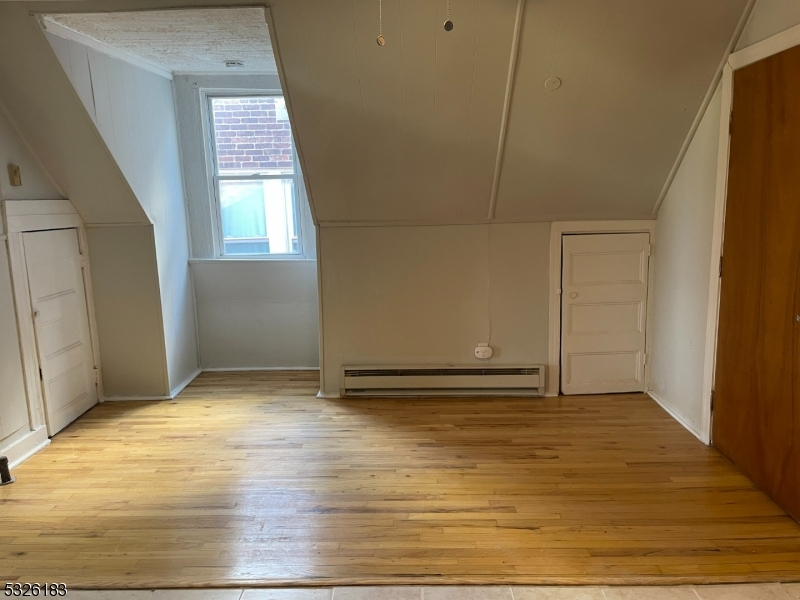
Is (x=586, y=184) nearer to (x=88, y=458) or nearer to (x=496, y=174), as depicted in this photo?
Result: (x=496, y=174)

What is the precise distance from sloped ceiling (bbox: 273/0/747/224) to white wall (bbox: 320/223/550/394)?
0.16m

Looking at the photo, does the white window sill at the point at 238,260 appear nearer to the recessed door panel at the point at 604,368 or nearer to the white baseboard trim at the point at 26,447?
the white baseboard trim at the point at 26,447

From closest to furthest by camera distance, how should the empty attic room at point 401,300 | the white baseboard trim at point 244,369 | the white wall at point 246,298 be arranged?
1. the empty attic room at point 401,300
2. the white wall at point 246,298
3. the white baseboard trim at point 244,369

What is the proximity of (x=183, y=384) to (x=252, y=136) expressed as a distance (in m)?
2.15

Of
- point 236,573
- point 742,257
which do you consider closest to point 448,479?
point 236,573

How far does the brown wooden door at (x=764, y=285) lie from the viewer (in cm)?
247

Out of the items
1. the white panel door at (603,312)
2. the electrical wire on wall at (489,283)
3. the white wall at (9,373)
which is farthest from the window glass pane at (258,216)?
the white panel door at (603,312)

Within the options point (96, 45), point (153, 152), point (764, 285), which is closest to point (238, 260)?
point (153, 152)

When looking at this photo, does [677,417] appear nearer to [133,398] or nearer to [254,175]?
[254,175]

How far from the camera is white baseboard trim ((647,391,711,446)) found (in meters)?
3.31

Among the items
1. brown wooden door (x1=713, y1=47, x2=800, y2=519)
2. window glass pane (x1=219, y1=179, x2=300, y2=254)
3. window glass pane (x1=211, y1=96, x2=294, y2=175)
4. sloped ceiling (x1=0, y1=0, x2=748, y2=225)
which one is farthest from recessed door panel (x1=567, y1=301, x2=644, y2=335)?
window glass pane (x1=211, y1=96, x2=294, y2=175)

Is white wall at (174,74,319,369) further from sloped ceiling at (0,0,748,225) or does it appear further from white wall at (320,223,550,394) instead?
sloped ceiling at (0,0,748,225)

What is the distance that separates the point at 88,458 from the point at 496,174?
3.07 meters

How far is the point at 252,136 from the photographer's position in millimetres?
4625
